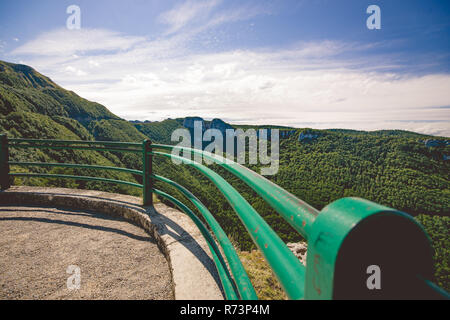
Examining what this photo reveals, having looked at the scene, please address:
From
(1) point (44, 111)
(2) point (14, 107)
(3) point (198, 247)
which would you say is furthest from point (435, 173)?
(1) point (44, 111)

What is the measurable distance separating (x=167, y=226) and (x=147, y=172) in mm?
978

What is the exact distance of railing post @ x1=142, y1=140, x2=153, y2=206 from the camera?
3330 millimetres

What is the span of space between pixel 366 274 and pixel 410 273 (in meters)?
0.09

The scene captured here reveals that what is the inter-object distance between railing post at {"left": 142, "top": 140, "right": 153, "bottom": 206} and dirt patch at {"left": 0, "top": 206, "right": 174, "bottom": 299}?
0.43 metres

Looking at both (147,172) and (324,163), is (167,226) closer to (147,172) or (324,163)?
(147,172)

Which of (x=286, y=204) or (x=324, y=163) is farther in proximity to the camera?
(x=324, y=163)

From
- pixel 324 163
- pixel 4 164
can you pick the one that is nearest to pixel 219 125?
pixel 324 163

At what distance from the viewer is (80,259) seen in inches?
97.7

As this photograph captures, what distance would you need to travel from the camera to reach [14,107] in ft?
196

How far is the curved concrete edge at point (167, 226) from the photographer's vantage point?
1741 mm

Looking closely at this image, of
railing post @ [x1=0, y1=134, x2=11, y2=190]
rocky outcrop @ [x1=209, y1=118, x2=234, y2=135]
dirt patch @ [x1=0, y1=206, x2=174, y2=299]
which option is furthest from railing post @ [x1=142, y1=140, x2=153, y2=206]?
rocky outcrop @ [x1=209, y1=118, x2=234, y2=135]

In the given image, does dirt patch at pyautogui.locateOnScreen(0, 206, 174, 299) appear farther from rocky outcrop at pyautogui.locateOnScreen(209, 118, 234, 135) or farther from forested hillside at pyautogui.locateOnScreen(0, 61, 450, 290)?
rocky outcrop at pyautogui.locateOnScreen(209, 118, 234, 135)
